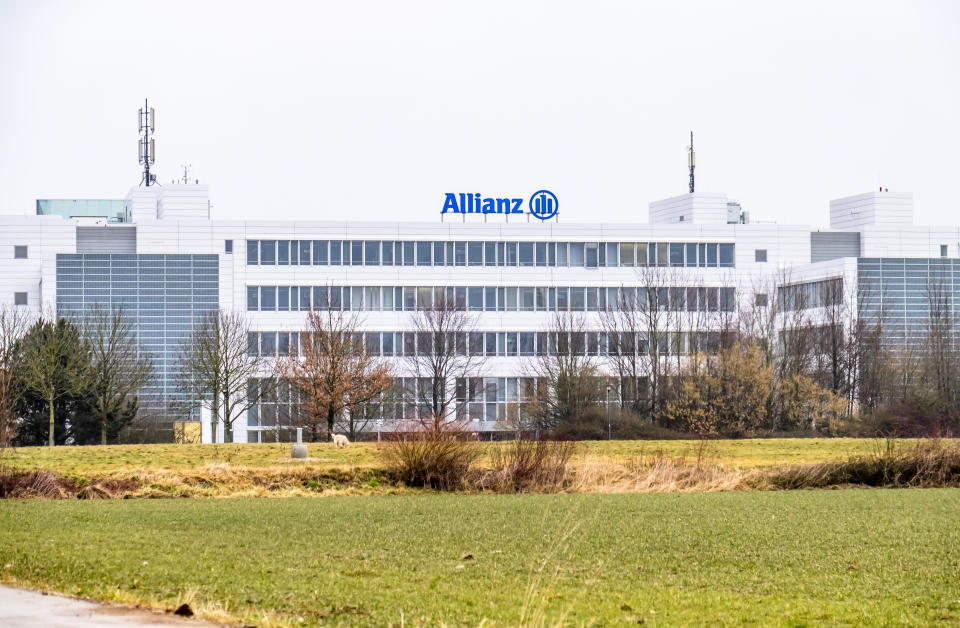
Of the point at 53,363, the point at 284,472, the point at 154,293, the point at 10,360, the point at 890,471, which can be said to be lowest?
the point at 890,471

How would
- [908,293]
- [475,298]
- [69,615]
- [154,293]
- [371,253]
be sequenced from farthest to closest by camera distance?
[908,293] → [475,298] → [371,253] → [154,293] → [69,615]

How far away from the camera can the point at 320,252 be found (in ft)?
339

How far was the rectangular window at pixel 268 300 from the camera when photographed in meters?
102

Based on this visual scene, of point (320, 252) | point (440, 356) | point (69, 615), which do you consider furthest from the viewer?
point (320, 252)

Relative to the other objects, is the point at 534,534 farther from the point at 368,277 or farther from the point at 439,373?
the point at 368,277

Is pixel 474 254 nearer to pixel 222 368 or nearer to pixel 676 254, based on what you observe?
pixel 676 254

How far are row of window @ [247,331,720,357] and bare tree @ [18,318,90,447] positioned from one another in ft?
57.6

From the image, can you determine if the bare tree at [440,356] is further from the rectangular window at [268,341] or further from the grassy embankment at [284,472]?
the grassy embankment at [284,472]

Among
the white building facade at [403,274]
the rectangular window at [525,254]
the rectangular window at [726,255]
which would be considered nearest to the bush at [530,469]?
the white building facade at [403,274]

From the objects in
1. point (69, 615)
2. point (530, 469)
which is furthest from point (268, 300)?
point (69, 615)

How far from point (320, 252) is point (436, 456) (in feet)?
208

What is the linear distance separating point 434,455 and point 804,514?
14.2 meters

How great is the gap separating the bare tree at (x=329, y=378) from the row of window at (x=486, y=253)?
18.5 meters

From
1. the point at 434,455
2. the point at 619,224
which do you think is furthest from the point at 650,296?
the point at 434,455
